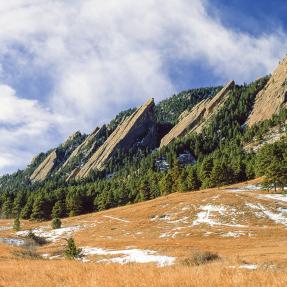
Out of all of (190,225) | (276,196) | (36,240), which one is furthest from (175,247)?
(276,196)

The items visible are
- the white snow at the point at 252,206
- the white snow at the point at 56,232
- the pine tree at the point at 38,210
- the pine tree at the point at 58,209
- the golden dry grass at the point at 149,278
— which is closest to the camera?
Result: the golden dry grass at the point at 149,278

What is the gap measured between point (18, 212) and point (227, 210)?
3534 inches

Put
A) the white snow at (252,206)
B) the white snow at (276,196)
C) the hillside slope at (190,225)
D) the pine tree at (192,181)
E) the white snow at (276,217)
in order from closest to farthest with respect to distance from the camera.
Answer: the hillside slope at (190,225) < the white snow at (276,217) < the white snow at (252,206) < the white snow at (276,196) < the pine tree at (192,181)

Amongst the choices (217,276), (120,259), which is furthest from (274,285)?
(120,259)

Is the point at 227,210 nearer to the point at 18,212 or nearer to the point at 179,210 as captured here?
the point at 179,210

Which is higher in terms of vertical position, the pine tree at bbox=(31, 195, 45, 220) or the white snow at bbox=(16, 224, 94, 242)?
the pine tree at bbox=(31, 195, 45, 220)

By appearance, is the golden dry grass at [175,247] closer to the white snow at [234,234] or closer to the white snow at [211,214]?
the white snow at [234,234]

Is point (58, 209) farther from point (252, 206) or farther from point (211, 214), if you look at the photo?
point (252, 206)

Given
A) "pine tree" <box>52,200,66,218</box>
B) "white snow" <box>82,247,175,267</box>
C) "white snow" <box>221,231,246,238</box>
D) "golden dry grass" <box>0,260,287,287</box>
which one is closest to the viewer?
"golden dry grass" <box>0,260,287,287</box>

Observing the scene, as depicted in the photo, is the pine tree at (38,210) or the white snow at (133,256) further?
the pine tree at (38,210)

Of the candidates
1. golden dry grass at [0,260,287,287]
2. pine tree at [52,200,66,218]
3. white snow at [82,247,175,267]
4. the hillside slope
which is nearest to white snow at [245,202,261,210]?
the hillside slope

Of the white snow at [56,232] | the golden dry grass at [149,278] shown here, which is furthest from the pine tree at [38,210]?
the golden dry grass at [149,278]

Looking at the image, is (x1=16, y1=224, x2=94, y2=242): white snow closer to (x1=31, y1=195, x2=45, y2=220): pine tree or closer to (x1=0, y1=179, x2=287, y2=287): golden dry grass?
(x1=0, y1=179, x2=287, y2=287): golden dry grass

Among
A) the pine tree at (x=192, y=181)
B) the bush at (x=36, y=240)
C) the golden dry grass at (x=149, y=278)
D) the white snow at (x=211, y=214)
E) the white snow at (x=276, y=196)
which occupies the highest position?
the pine tree at (x=192, y=181)
